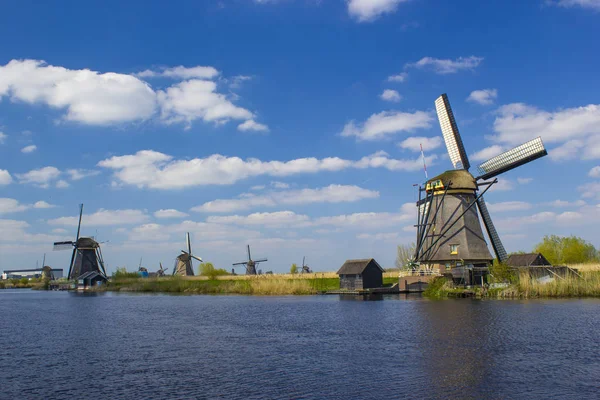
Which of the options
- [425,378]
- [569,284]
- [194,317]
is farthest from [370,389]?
[569,284]

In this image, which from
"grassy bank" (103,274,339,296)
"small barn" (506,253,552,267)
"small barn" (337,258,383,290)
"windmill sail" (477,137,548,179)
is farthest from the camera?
"grassy bank" (103,274,339,296)

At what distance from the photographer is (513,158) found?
40.6 metres

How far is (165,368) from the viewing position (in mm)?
16328

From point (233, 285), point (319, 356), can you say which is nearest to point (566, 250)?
point (233, 285)

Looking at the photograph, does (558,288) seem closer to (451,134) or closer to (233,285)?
(451,134)

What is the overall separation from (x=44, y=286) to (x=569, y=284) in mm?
89624

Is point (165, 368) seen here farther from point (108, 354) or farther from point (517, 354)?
point (517, 354)

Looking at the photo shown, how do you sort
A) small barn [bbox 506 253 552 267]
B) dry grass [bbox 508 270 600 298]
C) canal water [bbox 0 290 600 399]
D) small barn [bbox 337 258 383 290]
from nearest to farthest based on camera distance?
1. canal water [bbox 0 290 600 399]
2. dry grass [bbox 508 270 600 298]
3. small barn [bbox 506 253 552 267]
4. small barn [bbox 337 258 383 290]

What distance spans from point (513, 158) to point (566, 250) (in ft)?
86.5

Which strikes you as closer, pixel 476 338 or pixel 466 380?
pixel 466 380

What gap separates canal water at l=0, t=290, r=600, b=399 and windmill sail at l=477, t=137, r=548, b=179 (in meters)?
13.7

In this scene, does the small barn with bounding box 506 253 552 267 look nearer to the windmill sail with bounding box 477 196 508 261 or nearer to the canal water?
the windmill sail with bounding box 477 196 508 261

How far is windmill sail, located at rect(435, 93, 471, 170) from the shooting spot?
43.8 meters

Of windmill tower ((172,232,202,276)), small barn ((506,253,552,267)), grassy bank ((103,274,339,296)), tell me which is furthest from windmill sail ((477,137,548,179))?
windmill tower ((172,232,202,276))
